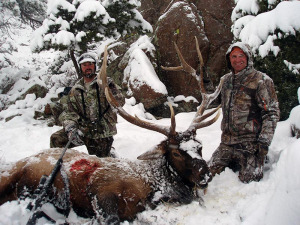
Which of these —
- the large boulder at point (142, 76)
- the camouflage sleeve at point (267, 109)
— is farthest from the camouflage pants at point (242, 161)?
the large boulder at point (142, 76)

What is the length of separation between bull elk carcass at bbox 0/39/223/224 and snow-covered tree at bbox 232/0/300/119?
3.02m

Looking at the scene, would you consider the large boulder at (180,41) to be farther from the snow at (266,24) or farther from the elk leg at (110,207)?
the elk leg at (110,207)

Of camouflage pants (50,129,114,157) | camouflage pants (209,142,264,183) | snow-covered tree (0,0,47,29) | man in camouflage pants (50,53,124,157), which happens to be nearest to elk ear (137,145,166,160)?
camouflage pants (209,142,264,183)

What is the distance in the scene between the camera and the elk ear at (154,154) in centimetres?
306

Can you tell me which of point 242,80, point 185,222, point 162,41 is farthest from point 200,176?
point 162,41

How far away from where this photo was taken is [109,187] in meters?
2.70

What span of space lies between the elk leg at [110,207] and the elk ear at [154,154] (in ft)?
A: 2.19

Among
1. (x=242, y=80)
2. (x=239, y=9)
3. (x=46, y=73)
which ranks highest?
(x=239, y=9)

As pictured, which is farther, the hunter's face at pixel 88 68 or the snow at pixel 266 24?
the snow at pixel 266 24

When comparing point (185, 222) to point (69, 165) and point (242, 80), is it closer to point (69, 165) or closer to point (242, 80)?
point (69, 165)

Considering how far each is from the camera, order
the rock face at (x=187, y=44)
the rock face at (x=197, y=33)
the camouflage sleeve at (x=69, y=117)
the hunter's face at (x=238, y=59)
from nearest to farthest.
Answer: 1. the hunter's face at (x=238, y=59)
2. the camouflage sleeve at (x=69, y=117)
3. the rock face at (x=187, y=44)
4. the rock face at (x=197, y=33)

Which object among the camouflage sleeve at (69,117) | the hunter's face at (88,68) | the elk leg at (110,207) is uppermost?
the hunter's face at (88,68)

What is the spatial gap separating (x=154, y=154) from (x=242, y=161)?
4.34ft

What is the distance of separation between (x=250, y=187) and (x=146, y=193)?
4.16 feet
